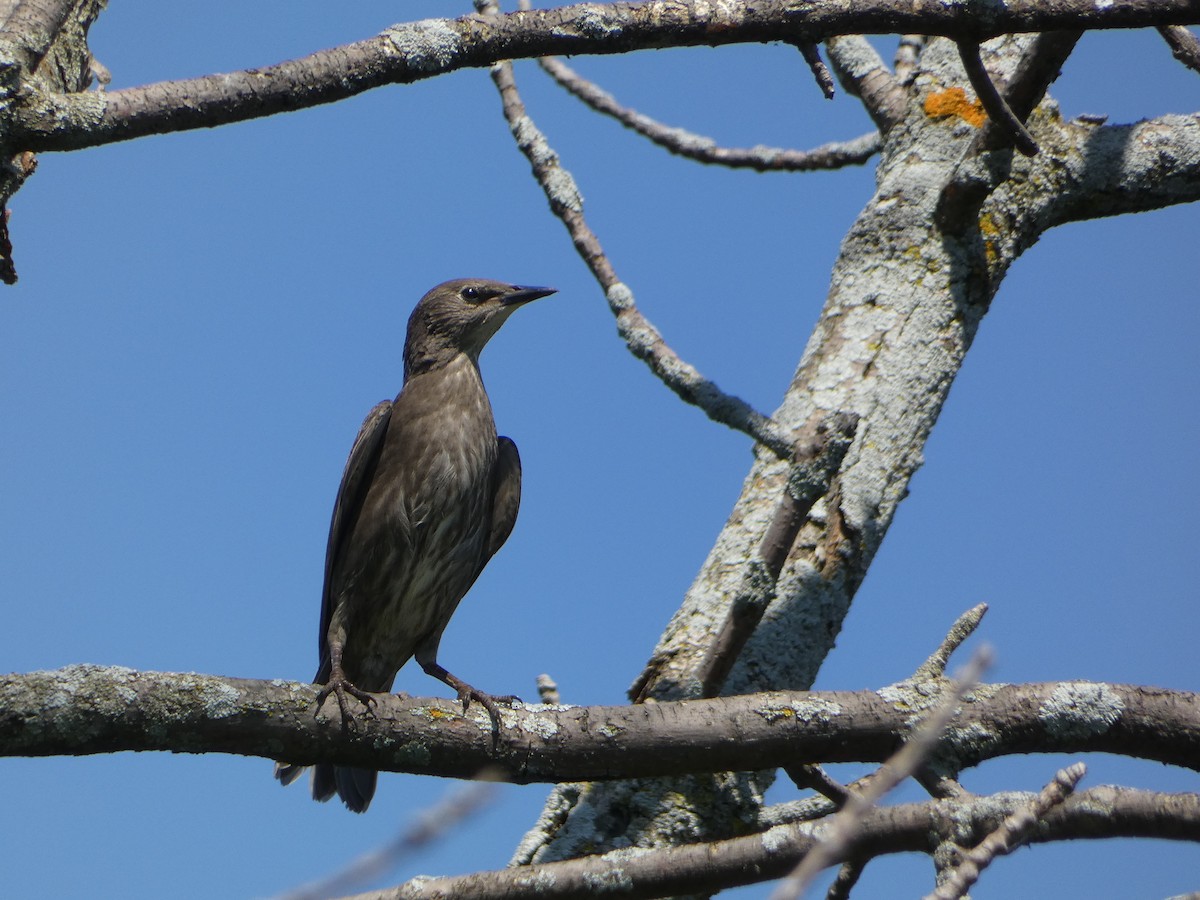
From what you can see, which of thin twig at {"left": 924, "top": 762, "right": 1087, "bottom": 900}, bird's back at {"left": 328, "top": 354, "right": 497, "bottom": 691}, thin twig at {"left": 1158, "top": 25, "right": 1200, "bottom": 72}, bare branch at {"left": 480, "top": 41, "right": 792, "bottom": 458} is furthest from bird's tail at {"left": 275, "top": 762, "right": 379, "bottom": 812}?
thin twig at {"left": 1158, "top": 25, "right": 1200, "bottom": 72}

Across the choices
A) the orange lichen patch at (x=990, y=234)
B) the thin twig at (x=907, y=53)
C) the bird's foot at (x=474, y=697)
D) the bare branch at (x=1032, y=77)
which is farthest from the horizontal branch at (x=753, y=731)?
the thin twig at (x=907, y=53)

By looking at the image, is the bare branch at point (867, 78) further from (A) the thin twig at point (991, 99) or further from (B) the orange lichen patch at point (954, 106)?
(A) the thin twig at point (991, 99)

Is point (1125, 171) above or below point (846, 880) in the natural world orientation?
above

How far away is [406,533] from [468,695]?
88cm

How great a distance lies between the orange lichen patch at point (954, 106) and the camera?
433cm

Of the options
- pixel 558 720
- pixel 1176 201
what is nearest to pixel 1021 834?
pixel 558 720

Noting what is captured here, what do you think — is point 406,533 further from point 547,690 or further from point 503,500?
point 547,690

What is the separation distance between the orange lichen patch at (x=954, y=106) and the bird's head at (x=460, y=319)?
1.83 meters

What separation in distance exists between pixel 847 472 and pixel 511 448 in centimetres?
192

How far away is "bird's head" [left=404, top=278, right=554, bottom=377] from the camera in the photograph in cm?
556

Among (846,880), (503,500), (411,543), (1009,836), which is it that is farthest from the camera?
(503,500)

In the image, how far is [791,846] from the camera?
2328 mm

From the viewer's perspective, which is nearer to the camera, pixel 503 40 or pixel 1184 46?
pixel 503 40

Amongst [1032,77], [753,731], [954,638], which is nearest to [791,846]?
[753,731]
